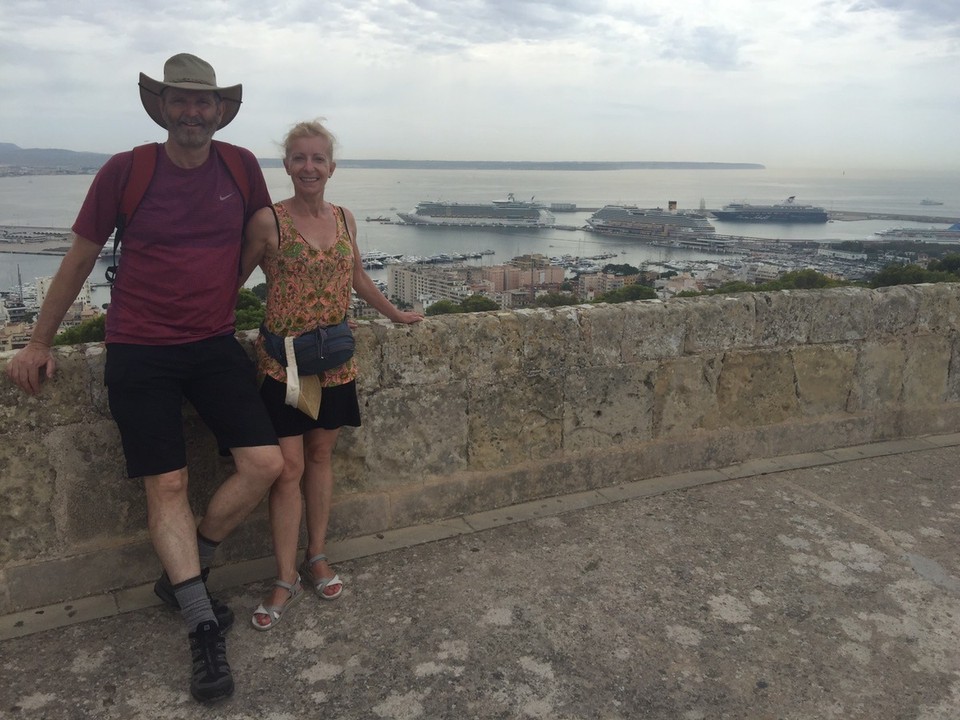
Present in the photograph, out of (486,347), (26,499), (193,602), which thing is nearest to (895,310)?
(486,347)

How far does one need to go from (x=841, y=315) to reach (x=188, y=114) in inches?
127

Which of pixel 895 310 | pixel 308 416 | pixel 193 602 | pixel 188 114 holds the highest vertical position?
pixel 188 114

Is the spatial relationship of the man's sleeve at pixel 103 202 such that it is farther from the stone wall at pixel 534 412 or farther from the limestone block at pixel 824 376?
the limestone block at pixel 824 376

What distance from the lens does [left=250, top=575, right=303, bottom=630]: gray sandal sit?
230 cm

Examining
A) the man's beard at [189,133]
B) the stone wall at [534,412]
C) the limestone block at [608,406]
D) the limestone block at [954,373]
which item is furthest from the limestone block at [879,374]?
the man's beard at [189,133]

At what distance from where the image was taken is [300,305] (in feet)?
7.76

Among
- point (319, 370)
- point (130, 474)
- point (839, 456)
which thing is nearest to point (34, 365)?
point (130, 474)

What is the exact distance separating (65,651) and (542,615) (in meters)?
1.45

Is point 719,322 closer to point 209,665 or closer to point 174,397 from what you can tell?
point 174,397

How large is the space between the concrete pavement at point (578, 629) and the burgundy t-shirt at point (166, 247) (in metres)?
0.96

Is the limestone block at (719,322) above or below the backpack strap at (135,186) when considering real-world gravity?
below

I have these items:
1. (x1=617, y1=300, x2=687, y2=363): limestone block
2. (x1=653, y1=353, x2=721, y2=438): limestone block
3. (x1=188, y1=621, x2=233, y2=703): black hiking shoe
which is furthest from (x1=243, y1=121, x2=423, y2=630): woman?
(x1=653, y1=353, x2=721, y2=438): limestone block

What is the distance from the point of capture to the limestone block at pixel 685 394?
11.4 ft

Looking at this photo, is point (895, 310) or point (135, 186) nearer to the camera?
point (135, 186)
